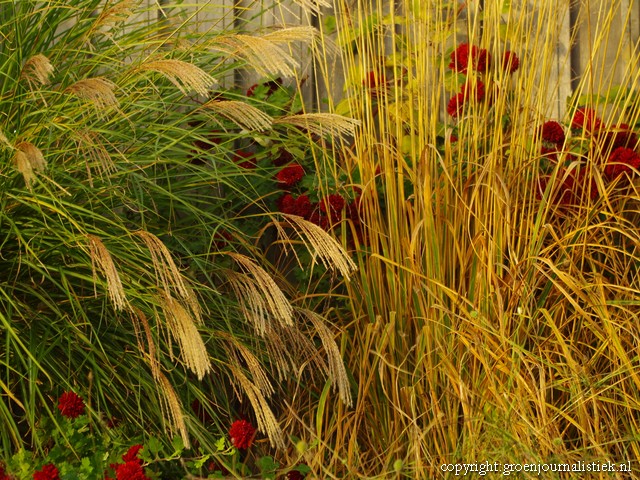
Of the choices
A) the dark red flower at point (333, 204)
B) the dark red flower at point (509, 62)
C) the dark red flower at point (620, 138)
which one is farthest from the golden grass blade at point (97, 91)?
the dark red flower at point (620, 138)

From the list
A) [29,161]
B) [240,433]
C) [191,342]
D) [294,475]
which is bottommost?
[294,475]

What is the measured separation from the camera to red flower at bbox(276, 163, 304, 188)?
2738mm

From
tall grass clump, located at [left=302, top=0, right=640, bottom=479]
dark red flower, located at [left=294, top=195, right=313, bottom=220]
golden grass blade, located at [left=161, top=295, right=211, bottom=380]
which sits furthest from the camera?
dark red flower, located at [left=294, top=195, right=313, bottom=220]

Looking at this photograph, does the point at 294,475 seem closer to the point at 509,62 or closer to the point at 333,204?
the point at 333,204

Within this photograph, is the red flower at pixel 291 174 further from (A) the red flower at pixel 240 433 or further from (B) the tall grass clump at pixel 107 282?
(A) the red flower at pixel 240 433

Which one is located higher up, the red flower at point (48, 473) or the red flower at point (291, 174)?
the red flower at point (291, 174)

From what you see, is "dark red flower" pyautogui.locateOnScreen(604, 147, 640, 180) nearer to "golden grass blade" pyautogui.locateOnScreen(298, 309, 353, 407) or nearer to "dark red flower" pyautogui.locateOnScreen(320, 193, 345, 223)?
"dark red flower" pyautogui.locateOnScreen(320, 193, 345, 223)

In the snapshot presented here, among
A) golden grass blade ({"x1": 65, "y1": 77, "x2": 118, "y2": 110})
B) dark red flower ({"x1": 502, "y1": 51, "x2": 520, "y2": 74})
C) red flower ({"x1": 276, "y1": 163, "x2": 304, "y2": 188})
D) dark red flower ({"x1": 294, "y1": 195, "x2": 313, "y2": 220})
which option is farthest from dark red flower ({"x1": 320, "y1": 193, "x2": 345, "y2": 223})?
golden grass blade ({"x1": 65, "y1": 77, "x2": 118, "y2": 110})

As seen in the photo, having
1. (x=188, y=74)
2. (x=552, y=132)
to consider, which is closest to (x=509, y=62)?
(x=552, y=132)

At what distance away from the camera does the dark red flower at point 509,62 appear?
2.57 m

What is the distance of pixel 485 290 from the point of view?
2.43 meters

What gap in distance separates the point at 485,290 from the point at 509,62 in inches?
26.5

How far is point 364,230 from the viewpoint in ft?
8.51

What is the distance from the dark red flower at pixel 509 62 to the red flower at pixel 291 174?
0.68 meters
